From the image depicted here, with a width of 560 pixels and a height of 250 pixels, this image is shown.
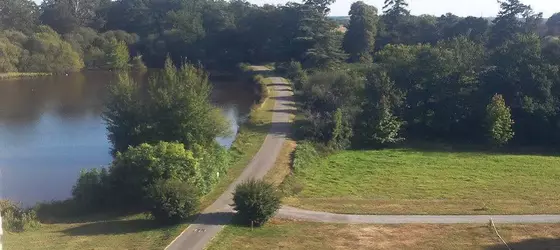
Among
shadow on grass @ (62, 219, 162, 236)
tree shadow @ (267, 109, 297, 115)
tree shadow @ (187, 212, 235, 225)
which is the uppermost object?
tree shadow @ (267, 109, 297, 115)

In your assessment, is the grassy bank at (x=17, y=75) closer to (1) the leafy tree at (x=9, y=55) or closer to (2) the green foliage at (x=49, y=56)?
(1) the leafy tree at (x=9, y=55)

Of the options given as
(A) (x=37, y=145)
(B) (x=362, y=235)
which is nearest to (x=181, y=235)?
(B) (x=362, y=235)

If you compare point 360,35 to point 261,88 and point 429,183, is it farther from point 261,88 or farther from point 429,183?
point 429,183

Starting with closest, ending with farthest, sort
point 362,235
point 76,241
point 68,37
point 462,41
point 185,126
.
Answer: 1. point 76,241
2. point 362,235
3. point 185,126
4. point 462,41
5. point 68,37

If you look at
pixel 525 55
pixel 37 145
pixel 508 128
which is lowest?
pixel 37 145

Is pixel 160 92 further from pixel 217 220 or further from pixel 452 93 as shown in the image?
pixel 452 93

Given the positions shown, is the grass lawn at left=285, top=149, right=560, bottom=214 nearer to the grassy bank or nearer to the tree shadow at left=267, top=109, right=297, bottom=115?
the tree shadow at left=267, top=109, right=297, bottom=115

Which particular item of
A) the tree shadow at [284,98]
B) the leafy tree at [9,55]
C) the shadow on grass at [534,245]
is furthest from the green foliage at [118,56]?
the shadow on grass at [534,245]

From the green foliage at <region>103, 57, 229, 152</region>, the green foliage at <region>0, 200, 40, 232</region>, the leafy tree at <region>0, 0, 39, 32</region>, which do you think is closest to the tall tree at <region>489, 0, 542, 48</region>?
the green foliage at <region>103, 57, 229, 152</region>
